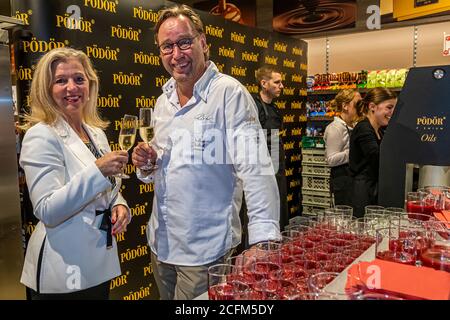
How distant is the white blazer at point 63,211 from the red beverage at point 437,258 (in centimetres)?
125

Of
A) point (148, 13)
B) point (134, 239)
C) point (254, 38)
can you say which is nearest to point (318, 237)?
point (134, 239)

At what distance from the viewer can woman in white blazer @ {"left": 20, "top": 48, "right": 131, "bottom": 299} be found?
1.71 m

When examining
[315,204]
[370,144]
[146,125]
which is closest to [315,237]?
[146,125]

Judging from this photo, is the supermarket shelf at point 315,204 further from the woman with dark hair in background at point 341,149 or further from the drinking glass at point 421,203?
the drinking glass at point 421,203

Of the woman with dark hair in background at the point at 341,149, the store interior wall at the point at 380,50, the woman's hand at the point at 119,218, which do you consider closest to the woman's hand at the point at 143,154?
the woman's hand at the point at 119,218

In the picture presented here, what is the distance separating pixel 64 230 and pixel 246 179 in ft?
2.71

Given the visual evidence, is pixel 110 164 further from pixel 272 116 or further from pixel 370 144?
pixel 272 116

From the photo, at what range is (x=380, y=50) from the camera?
6145 millimetres

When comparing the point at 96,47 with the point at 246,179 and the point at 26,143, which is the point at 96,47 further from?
the point at 246,179

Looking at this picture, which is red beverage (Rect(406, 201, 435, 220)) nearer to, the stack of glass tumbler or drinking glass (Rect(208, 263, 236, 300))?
the stack of glass tumbler

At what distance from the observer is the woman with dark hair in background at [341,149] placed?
475cm

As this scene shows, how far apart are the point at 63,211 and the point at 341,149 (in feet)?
12.3

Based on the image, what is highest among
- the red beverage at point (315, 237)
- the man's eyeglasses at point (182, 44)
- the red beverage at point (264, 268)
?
the man's eyeglasses at point (182, 44)

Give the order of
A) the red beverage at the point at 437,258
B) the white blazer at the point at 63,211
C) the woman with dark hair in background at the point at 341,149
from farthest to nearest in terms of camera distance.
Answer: the woman with dark hair in background at the point at 341,149 < the white blazer at the point at 63,211 < the red beverage at the point at 437,258
